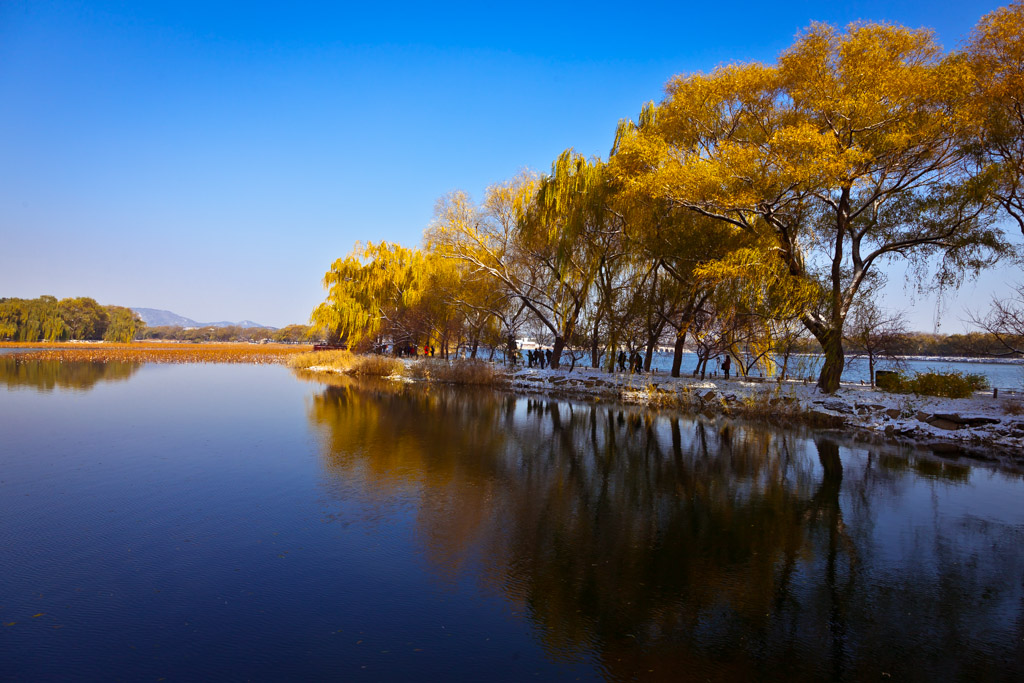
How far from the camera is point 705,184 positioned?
1747cm

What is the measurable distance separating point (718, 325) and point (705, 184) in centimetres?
1111

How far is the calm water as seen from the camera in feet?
14.4

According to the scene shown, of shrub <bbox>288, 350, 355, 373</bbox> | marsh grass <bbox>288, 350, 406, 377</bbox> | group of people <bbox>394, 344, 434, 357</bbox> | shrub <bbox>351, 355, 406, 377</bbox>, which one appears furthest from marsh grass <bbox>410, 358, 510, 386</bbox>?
group of people <bbox>394, 344, 434, 357</bbox>

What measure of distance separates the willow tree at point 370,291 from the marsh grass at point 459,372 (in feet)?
20.4

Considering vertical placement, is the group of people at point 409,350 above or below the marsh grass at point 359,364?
above

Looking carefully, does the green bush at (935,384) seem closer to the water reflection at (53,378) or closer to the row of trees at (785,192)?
the row of trees at (785,192)

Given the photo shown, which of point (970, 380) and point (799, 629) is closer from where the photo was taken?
point (799, 629)

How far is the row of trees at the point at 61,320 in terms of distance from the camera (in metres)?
82.9

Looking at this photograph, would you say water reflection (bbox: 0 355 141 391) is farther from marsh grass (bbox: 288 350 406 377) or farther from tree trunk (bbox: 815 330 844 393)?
tree trunk (bbox: 815 330 844 393)

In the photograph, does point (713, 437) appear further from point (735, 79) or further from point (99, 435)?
point (99, 435)

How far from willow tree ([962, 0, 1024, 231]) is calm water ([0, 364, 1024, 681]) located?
9859 millimetres

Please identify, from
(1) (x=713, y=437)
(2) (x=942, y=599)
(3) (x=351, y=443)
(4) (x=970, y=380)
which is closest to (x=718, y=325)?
(4) (x=970, y=380)

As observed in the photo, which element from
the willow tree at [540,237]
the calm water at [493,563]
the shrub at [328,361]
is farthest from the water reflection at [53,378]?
the willow tree at [540,237]

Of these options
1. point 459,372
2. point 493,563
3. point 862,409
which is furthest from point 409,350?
point 493,563
